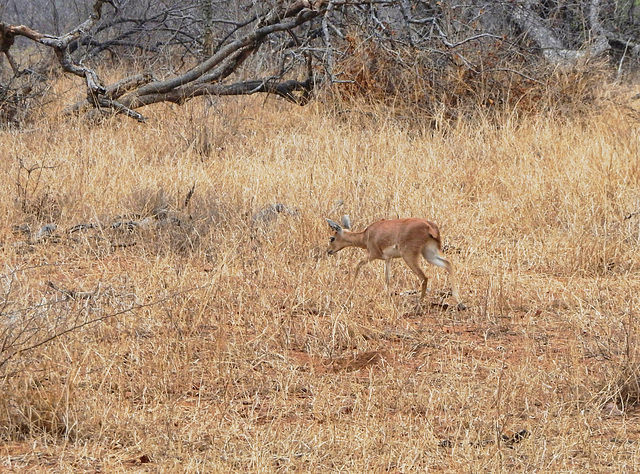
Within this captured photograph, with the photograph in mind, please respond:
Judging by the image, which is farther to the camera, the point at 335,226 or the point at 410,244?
the point at 335,226

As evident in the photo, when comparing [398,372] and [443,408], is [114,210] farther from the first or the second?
[443,408]

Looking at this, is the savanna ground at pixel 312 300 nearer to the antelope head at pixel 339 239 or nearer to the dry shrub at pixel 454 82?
the antelope head at pixel 339 239

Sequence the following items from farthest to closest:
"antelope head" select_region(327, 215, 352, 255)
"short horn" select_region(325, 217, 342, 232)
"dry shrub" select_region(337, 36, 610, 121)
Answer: "dry shrub" select_region(337, 36, 610, 121)
"antelope head" select_region(327, 215, 352, 255)
"short horn" select_region(325, 217, 342, 232)

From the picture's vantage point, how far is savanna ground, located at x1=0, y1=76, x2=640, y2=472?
3555 millimetres

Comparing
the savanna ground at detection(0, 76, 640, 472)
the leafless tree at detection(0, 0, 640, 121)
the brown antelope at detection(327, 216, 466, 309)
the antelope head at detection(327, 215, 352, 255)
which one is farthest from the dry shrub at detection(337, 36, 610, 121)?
the brown antelope at detection(327, 216, 466, 309)

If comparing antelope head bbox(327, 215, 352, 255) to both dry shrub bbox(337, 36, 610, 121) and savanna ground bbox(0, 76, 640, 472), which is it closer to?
savanna ground bbox(0, 76, 640, 472)

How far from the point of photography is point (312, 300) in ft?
17.5

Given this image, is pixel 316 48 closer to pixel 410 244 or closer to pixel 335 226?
pixel 335 226

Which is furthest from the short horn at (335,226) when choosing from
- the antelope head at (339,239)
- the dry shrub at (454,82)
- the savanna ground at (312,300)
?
the dry shrub at (454,82)

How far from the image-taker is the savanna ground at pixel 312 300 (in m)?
3.55

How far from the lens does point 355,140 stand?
29.1ft

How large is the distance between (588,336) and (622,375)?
876 millimetres

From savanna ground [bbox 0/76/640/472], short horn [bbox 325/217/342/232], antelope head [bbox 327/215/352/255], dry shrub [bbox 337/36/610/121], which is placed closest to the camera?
savanna ground [bbox 0/76/640/472]

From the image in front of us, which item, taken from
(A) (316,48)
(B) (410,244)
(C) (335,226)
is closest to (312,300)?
(B) (410,244)
